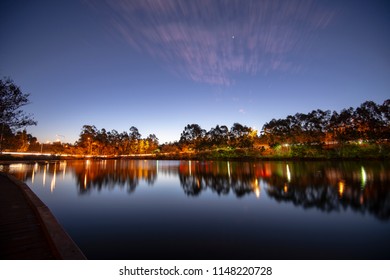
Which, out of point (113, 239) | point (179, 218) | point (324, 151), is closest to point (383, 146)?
point (324, 151)

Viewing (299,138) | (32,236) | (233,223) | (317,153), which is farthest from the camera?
(299,138)

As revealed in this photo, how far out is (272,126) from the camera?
67062mm

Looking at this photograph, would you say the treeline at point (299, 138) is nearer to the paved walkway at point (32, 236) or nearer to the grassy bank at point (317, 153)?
the grassy bank at point (317, 153)

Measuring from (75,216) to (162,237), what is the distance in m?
5.56

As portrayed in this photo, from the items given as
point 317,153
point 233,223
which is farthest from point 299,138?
point 233,223

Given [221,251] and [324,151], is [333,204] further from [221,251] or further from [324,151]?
[324,151]

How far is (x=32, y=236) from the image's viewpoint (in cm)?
500

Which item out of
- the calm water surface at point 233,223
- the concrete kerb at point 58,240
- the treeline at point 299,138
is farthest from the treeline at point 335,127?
the concrete kerb at point 58,240

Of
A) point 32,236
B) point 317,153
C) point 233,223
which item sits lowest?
point 233,223

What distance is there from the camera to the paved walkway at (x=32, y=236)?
4133mm

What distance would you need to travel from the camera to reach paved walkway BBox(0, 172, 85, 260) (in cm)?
413

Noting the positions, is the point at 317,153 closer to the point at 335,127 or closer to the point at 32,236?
the point at 335,127

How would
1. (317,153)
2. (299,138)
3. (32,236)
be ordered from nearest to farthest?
(32,236)
(317,153)
(299,138)

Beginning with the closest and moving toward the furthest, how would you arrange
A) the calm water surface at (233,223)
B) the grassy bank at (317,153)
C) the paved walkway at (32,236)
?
the paved walkway at (32,236) → the calm water surface at (233,223) → the grassy bank at (317,153)
